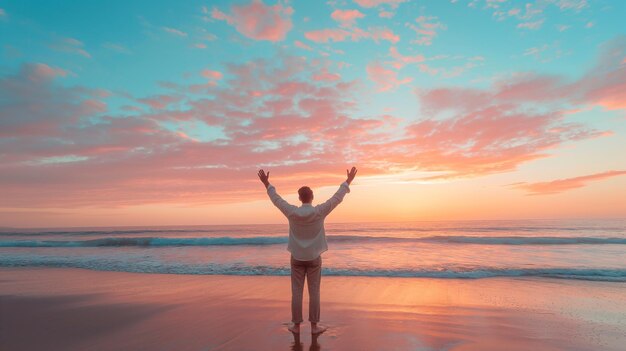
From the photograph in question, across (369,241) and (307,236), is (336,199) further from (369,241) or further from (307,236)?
(369,241)

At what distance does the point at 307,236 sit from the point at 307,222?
8.1 inches

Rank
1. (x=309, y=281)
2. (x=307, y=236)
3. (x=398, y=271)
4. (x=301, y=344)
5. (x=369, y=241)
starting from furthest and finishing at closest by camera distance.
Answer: (x=369, y=241)
(x=398, y=271)
(x=309, y=281)
(x=307, y=236)
(x=301, y=344)

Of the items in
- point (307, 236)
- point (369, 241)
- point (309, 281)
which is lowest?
point (369, 241)

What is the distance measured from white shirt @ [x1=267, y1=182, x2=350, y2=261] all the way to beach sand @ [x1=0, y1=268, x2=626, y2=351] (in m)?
1.18

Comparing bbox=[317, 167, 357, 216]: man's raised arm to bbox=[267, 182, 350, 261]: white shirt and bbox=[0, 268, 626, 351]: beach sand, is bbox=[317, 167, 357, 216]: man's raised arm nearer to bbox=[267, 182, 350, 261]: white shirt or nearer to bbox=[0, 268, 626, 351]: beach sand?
bbox=[267, 182, 350, 261]: white shirt

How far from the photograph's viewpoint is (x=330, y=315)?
5973 mm

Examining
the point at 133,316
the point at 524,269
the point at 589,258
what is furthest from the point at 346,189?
the point at 589,258

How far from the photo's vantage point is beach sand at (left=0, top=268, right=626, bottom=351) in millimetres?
4703

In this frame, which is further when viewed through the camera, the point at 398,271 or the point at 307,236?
the point at 398,271

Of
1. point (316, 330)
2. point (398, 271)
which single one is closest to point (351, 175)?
point (316, 330)

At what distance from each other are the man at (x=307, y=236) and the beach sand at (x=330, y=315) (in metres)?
0.52

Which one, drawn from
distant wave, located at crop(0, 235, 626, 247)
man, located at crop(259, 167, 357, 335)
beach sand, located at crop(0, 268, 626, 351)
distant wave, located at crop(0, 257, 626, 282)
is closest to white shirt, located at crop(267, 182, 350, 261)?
man, located at crop(259, 167, 357, 335)

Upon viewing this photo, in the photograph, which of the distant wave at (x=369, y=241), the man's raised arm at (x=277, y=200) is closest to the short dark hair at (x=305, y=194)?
the man's raised arm at (x=277, y=200)

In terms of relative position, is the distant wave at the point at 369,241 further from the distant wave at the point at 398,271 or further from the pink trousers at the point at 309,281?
the pink trousers at the point at 309,281
